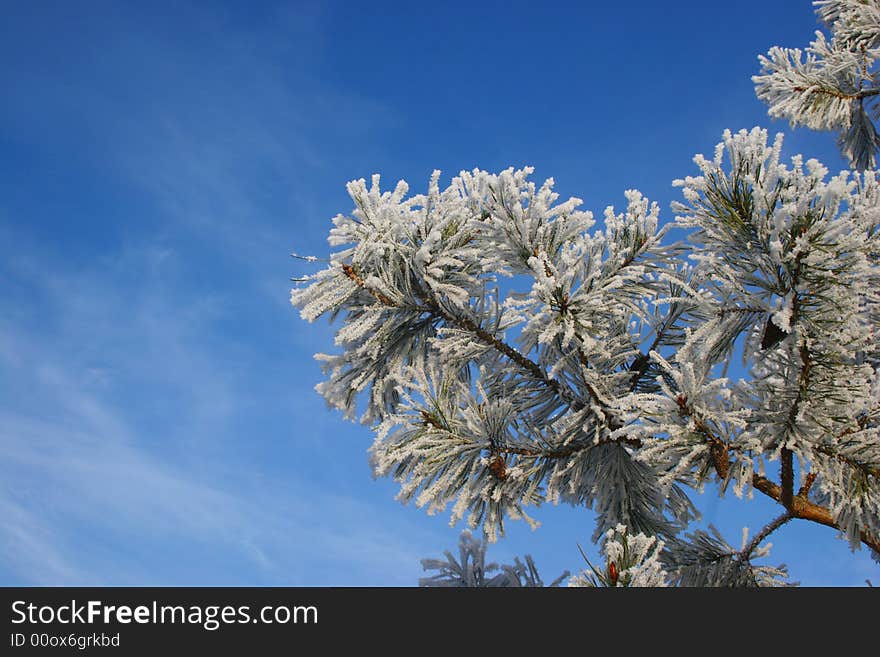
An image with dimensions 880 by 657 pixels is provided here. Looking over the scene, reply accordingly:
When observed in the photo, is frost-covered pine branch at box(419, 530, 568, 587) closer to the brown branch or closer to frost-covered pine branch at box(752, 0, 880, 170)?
the brown branch

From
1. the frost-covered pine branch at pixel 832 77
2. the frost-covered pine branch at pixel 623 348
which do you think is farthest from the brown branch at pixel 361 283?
the frost-covered pine branch at pixel 832 77

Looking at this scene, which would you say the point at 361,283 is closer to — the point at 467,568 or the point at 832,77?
the point at 467,568

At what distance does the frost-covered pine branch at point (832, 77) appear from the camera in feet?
29.6

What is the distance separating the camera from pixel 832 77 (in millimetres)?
9180

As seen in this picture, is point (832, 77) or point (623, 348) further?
point (832, 77)

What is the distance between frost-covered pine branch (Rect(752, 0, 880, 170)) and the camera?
9.02 meters

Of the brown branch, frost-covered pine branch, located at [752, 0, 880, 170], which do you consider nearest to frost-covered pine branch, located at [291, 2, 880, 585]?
the brown branch

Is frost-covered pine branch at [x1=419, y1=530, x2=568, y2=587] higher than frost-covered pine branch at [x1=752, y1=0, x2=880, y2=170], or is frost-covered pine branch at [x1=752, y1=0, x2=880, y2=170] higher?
frost-covered pine branch at [x1=752, y1=0, x2=880, y2=170]

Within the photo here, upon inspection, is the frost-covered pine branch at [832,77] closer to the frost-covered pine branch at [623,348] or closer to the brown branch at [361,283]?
the frost-covered pine branch at [623,348]

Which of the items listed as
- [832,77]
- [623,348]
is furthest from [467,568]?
[832,77]

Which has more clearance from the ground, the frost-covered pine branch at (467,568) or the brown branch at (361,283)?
the brown branch at (361,283)

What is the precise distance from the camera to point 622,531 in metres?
3.62
